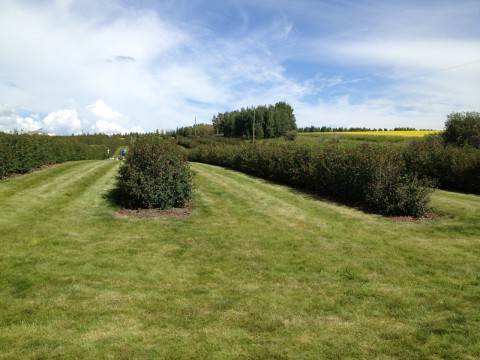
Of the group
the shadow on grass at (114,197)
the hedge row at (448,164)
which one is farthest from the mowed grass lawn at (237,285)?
the hedge row at (448,164)

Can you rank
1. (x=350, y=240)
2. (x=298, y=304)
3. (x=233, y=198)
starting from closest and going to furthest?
(x=298, y=304) → (x=350, y=240) → (x=233, y=198)

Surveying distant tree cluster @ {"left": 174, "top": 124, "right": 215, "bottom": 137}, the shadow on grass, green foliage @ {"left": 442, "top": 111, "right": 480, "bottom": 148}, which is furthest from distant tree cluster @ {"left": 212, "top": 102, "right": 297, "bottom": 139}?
the shadow on grass

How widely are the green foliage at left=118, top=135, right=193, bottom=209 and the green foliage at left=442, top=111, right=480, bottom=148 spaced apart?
29563 millimetres

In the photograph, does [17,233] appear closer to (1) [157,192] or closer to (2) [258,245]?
(1) [157,192]

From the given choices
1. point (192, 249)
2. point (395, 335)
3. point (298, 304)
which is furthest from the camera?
point (192, 249)

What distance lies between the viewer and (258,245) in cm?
802

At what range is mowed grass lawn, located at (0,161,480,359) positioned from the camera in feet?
A: 13.4

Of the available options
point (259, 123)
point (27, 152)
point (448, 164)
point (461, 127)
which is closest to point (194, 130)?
point (259, 123)

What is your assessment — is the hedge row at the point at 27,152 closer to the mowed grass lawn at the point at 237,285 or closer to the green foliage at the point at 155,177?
the mowed grass lawn at the point at 237,285

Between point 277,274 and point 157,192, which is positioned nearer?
point 277,274

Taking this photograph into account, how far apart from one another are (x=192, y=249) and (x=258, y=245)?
1444 millimetres

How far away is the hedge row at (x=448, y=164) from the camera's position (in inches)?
572

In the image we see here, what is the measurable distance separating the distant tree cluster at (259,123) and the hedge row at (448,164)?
223 ft

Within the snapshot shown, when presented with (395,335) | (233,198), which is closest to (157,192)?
(233,198)
